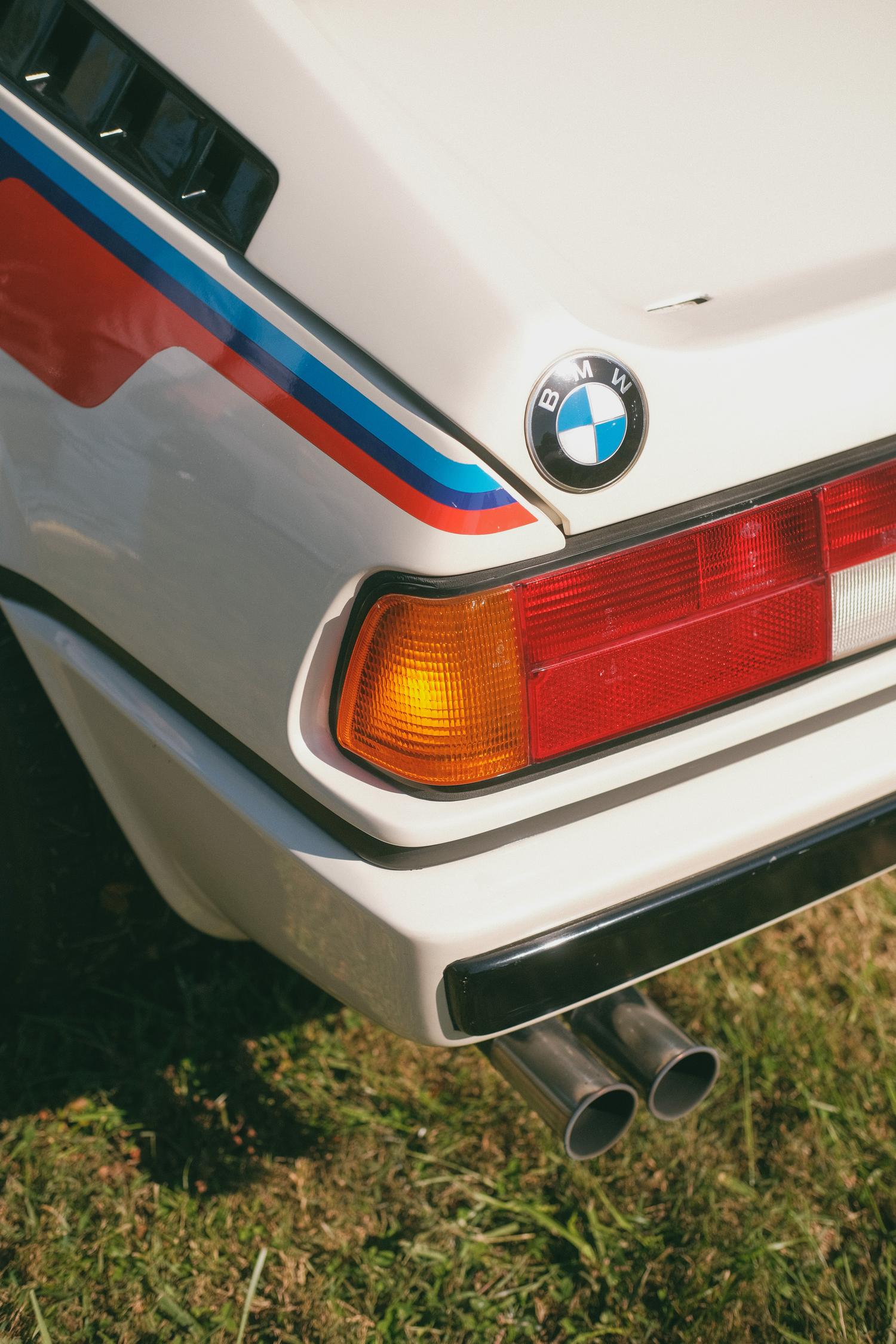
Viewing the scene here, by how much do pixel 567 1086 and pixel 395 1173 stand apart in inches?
22.5

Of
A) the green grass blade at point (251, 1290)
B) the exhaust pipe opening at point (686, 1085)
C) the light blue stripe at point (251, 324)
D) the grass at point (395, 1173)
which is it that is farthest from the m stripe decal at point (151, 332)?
the green grass blade at point (251, 1290)

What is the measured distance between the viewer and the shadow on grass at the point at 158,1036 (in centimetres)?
198

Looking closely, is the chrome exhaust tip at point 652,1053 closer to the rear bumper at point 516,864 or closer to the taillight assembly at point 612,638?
the rear bumper at point 516,864

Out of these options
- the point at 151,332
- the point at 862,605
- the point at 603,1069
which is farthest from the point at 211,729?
the point at 862,605

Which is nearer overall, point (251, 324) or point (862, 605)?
point (251, 324)

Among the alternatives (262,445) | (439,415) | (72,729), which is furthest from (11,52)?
(72,729)

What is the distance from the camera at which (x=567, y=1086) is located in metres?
1.49

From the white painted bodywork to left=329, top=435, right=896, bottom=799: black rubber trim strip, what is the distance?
0.01 m

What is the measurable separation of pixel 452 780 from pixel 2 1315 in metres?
1.11

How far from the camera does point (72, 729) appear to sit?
5.50 feet

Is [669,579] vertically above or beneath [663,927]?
above

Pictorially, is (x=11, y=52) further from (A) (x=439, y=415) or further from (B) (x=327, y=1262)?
(B) (x=327, y=1262)

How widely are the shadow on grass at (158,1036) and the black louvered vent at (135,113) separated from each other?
1.08 meters

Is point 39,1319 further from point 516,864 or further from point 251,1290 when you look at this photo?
point 516,864
